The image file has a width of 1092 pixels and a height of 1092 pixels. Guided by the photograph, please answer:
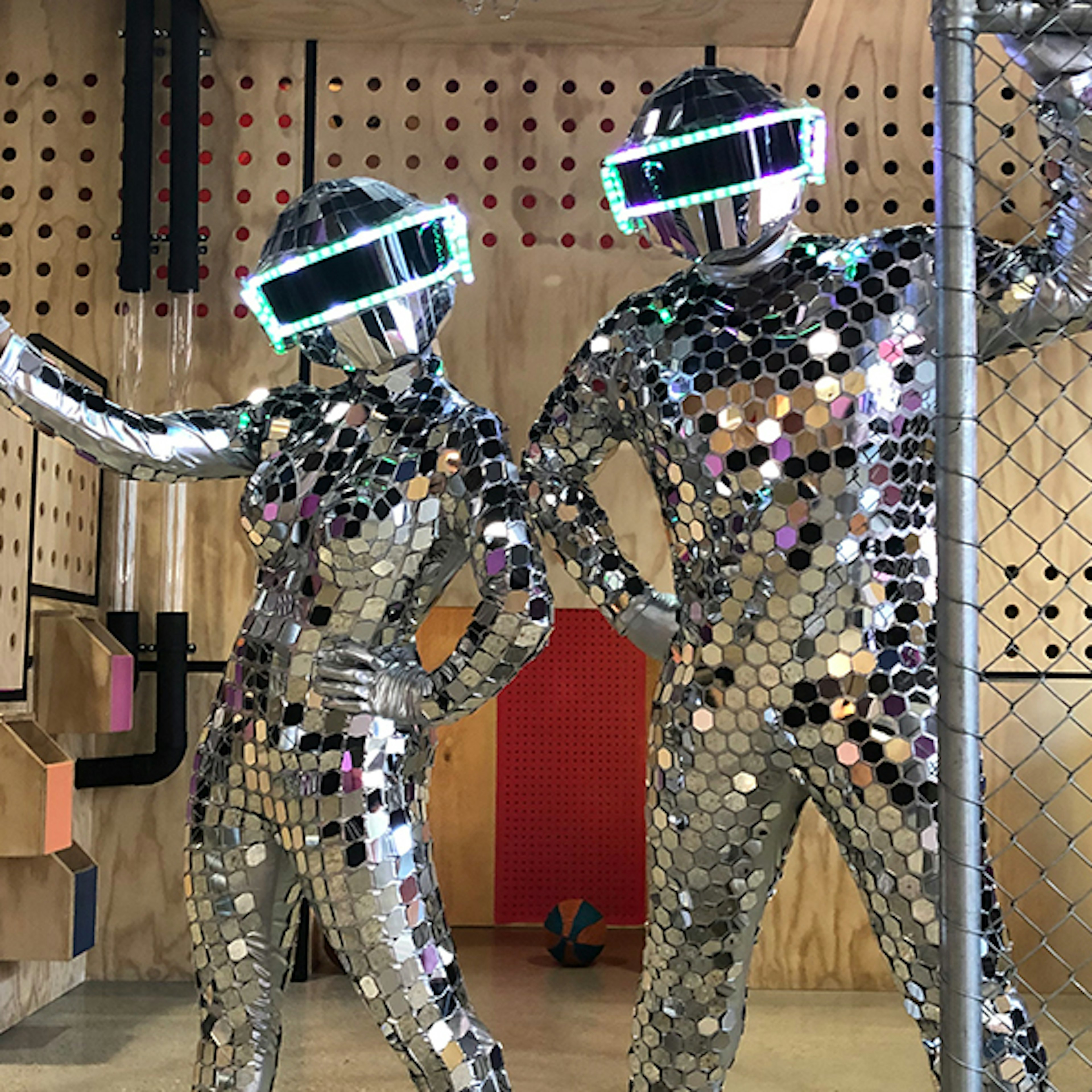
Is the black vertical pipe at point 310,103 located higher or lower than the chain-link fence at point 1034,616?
higher

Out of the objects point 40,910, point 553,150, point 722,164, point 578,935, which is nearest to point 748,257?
point 722,164

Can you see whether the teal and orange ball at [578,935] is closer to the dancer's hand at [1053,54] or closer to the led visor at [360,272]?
the led visor at [360,272]

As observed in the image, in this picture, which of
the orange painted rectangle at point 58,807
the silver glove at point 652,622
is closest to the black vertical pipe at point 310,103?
the orange painted rectangle at point 58,807

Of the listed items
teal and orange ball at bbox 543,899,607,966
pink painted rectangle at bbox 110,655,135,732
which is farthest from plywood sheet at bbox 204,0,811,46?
teal and orange ball at bbox 543,899,607,966

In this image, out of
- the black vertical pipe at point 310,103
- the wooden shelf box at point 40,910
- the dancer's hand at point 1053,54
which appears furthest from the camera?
the black vertical pipe at point 310,103

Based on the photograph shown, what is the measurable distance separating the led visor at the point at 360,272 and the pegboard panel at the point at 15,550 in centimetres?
132

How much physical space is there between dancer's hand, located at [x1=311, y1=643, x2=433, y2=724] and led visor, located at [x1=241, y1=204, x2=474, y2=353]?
0.57m

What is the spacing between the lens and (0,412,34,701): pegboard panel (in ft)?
10.8

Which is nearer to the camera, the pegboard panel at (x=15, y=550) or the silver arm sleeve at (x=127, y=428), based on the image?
the silver arm sleeve at (x=127, y=428)

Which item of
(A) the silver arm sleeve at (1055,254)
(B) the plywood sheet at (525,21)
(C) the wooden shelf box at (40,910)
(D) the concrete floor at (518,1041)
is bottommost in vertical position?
(D) the concrete floor at (518,1041)

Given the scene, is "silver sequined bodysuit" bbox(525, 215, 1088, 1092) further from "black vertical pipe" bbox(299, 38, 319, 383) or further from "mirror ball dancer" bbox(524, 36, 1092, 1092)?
"black vertical pipe" bbox(299, 38, 319, 383)

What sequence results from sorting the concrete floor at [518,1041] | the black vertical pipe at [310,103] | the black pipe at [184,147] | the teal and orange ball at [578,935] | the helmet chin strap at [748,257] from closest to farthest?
the helmet chin strap at [748,257] < the concrete floor at [518,1041] < the black pipe at [184,147] < the black vertical pipe at [310,103] < the teal and orange ball at [578,935]

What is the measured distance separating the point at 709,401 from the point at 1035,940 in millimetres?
2638

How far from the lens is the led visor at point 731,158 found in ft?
6.52
